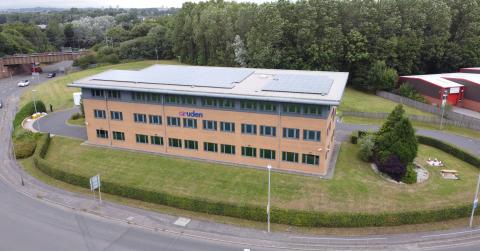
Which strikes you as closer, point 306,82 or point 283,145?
point 283,145

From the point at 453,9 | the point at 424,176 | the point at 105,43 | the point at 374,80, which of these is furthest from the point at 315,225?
the point at 105,43

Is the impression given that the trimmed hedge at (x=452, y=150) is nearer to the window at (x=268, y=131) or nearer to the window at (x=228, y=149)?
the window at (x=268, y=131)

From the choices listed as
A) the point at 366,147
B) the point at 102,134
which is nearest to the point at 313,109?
the point at 366,147

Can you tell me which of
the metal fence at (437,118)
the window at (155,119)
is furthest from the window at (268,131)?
the metal fence at (437,118)

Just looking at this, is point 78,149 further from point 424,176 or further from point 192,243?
point 424,176

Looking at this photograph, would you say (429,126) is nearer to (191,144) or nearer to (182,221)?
(191,144)

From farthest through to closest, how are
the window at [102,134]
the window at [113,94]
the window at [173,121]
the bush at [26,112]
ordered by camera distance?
1. the bush at [26,112]
2. the window at [102,134]
3. the window at [113,94]
4. the window at [173,121]

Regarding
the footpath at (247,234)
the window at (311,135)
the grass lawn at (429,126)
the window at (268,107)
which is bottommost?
the footpath at (247,234)

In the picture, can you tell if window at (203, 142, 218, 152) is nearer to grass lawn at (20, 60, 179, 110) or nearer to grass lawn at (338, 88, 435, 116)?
grass lawn at (338, 88, 435, 116)
